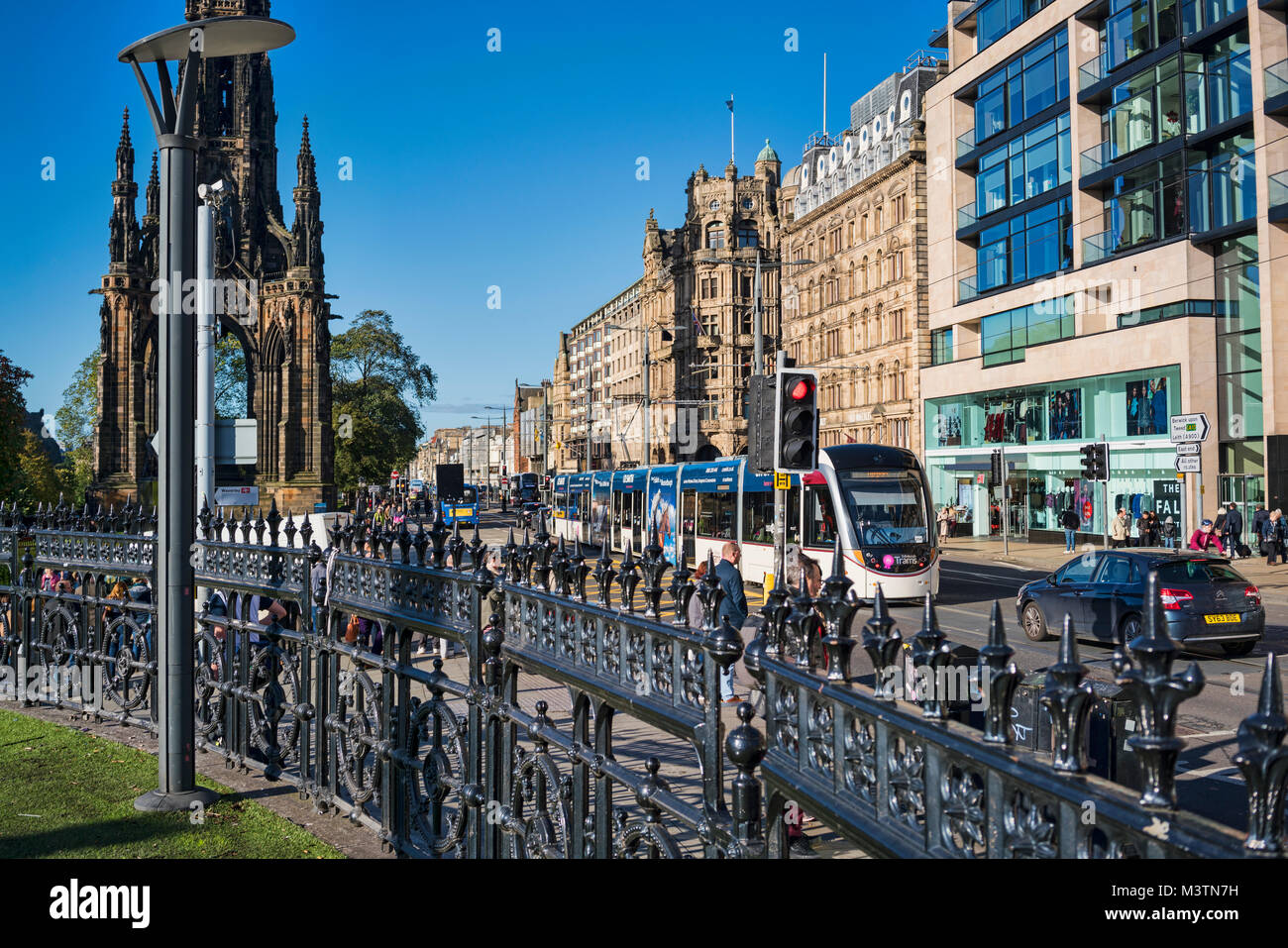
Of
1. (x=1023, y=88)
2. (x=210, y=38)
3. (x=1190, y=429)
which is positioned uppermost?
(x=1023, y=88)

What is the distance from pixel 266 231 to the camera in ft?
218

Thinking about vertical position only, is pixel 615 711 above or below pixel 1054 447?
below

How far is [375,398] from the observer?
84.6 metres

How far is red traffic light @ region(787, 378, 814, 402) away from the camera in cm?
1402

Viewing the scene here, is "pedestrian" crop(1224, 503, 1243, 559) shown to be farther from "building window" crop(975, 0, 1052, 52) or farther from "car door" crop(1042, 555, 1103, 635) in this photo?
"building window" crop(975, 0, 1052, 52)

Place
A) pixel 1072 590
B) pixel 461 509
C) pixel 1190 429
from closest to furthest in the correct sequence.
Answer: pixel 1072 590
pixel 461 509
pixel 1190 429

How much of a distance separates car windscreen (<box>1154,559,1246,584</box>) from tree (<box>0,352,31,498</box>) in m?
31.7

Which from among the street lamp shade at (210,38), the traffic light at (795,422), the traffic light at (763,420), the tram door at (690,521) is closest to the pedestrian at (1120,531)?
the tram door at (690,521)

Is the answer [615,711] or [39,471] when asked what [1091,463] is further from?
[39,471]

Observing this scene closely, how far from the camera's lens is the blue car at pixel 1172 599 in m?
14.1

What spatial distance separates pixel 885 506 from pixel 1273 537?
14.7 meters

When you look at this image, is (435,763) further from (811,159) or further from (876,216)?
(811,159)

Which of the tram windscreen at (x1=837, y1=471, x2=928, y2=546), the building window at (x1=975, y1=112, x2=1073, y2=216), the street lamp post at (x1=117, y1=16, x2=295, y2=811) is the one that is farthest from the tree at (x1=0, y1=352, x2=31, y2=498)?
the building window at (x1=975, y1=112, x2=1073, y2=216)
